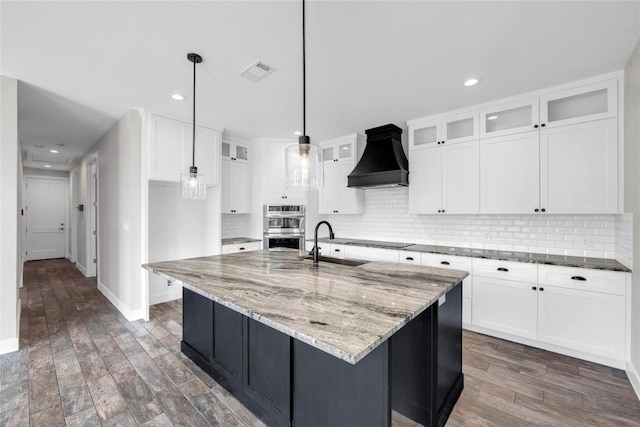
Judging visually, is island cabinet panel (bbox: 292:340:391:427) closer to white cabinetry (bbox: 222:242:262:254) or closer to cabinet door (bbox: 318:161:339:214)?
white cabinetry (bbox: 222:242:262:254)

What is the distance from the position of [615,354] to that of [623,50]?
2491mm

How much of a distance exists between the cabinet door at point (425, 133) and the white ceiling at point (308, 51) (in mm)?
256

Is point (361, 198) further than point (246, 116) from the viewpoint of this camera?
Yes

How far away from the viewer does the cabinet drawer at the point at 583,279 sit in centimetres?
235

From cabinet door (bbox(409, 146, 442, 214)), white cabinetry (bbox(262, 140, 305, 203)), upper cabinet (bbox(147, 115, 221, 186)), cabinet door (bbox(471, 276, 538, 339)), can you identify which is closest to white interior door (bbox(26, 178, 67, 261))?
upper cabinet (bbox(147, 115, 221, 186))

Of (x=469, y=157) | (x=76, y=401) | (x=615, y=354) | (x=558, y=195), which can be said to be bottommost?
(x=76, y=401)

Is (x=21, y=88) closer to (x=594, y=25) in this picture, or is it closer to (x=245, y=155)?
(x=245, y=155)

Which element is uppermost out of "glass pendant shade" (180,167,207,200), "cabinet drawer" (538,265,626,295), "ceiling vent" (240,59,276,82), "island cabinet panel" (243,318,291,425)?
"ceiling vent" (240,59,276,82)

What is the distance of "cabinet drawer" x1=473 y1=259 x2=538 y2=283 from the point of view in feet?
8.95

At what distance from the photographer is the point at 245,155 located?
4961 millimetres

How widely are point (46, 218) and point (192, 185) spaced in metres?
8.08

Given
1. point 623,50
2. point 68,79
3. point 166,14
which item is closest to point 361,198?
point 623,50

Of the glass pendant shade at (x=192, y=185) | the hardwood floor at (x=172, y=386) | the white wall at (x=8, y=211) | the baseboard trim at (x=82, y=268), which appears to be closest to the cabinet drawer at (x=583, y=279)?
the hardwood floor at (x=172, y=386)

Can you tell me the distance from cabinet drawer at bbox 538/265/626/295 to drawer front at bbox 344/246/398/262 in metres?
1.57
